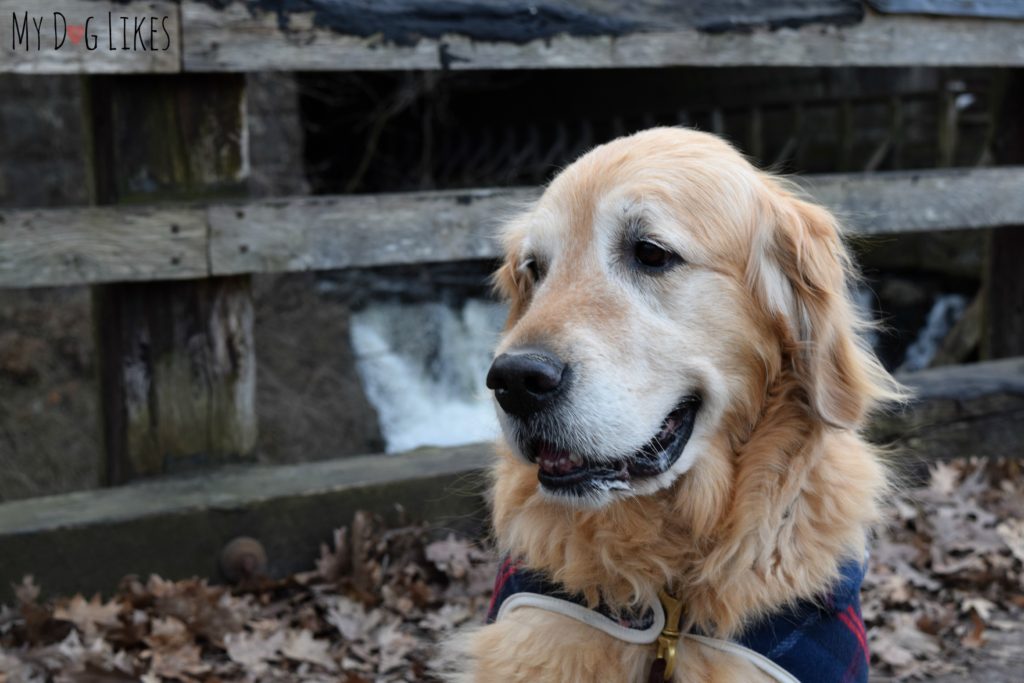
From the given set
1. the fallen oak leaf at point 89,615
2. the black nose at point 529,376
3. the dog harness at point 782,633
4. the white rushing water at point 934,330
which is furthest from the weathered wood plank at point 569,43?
the white rushing water at point 934,330

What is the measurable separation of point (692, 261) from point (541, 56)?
6.13ft

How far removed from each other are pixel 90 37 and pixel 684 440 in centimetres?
242

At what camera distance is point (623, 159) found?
2652mm

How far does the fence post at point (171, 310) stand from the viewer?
3.75 meters

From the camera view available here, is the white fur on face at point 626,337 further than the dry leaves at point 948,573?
No

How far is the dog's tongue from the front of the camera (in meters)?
2.42

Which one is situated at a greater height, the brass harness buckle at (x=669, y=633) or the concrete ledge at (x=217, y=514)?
the brass harness buckle at (x=669, y=633)

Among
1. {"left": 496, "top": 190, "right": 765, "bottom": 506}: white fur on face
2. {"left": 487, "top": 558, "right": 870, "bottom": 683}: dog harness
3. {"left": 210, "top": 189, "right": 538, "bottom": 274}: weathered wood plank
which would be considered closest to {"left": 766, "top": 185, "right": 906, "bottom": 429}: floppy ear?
{"left": 496, "top": 190, "right": 765, "bottom": 506}: white fur on face

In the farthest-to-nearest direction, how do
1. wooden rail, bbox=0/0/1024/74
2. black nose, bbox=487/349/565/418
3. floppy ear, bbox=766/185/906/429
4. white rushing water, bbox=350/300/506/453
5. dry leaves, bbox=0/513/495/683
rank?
white rushing water, bbox=350/300/506/453 → wooden rail, bbox=0/0/1024/74 → dry leaves, bbox=0/513/495/683 → floppy ear, bbox=766/185/906/429 → black nose, bbox=487/349/565/418

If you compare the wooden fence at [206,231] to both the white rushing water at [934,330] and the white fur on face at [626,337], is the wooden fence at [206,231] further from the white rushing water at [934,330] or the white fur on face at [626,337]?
the white rushing water at [934,330]

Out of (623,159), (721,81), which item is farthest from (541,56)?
(721,81)

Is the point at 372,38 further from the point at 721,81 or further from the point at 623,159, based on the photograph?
the point at 721,81

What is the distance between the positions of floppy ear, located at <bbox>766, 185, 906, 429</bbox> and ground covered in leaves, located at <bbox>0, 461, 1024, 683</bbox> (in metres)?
1.46

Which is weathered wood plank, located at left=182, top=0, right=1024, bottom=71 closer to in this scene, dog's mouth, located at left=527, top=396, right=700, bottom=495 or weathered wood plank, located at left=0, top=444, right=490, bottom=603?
weathered wood plank, located at left=0, top=444, right=490, bottom=603
